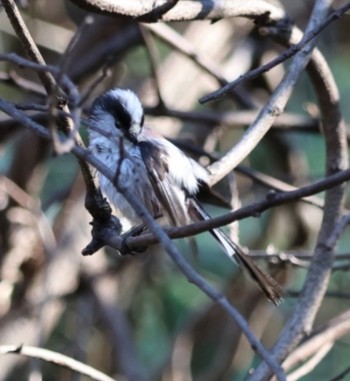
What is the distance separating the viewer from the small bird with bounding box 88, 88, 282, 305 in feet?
8.11

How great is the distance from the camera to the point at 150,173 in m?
2.61

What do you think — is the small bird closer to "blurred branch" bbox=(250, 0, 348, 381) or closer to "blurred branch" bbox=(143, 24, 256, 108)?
"blurred branch" bbox=(250, 0, 348, 381)

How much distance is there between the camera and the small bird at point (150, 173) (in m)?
2.47

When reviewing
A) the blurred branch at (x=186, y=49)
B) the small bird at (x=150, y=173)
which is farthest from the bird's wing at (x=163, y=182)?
the blurred branch at (x=186, y=49)

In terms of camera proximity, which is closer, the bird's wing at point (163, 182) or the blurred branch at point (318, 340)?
the blurred branch at point (318, 340)

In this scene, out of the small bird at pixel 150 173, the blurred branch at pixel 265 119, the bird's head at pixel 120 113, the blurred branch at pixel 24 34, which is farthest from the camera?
the bird's head at pixel 120 113

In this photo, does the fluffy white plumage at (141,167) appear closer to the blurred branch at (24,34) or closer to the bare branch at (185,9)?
the bare branch at (185,9)

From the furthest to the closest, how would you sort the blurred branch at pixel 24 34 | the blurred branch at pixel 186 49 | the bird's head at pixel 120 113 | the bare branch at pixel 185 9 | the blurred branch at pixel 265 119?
the blurred branch at pixel 186 49
the bird's head at pixel 120 113
the blurred branch at pixel 265 119
the bare branch at pixel 185 9
the blurred branch at pixel 24 34

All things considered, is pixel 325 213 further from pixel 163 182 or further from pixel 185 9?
pixel 185 9

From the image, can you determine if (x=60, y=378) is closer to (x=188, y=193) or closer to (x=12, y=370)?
(x=12, y=370)

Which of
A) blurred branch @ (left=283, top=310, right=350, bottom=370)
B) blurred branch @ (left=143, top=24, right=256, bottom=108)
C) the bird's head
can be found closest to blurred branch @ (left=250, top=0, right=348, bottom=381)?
blurred branch @ (left=283, top=310, right=350, bottom=370)

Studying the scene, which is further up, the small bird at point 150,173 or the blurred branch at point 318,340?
the small bird at point 150,173

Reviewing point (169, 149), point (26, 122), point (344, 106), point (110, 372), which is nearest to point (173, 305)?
point (110, 372)

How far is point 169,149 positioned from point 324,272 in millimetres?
547
